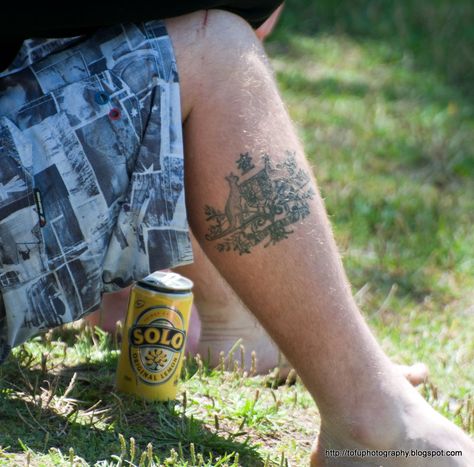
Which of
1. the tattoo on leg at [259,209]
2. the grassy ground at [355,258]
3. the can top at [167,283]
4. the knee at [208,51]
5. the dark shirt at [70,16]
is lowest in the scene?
the grassy ground at [355,258]

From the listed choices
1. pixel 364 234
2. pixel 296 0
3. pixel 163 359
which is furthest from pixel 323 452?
pixel 296 0

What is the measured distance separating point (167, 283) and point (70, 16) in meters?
0.64

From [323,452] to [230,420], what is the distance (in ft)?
0.94

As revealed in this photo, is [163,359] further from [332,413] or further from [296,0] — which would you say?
[296,0]

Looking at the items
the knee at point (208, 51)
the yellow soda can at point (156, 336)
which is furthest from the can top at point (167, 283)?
the knee at point (208, 51)

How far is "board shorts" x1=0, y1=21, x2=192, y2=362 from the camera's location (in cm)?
198

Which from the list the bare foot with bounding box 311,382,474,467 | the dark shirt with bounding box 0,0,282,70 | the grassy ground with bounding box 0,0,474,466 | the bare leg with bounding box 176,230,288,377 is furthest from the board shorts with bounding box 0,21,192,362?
the bare leg with bounding box 176,230,288,377

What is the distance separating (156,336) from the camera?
2299 millimetres

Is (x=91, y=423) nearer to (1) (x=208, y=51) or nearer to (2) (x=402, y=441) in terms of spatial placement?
(2) (x=402, y=441)

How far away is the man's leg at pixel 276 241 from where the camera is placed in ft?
6.73

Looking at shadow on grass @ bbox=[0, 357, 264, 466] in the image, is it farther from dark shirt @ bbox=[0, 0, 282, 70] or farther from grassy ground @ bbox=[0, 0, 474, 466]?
dark shirt @ bbox=[0, 0, 282, 70]

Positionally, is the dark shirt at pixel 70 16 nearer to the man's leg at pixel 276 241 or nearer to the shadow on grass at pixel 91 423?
the man's leg at pixel 276 241

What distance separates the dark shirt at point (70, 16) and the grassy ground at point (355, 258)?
0.76 metres

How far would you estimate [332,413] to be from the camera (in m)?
2.10
